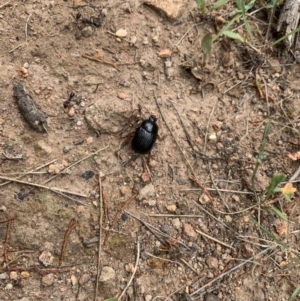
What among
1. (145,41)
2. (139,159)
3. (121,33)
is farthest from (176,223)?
(121,33)

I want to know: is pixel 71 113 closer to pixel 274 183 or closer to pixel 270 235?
pixel 274 183

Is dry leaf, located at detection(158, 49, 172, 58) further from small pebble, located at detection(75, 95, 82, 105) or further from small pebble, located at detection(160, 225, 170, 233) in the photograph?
small pebble, located at detection(160, 225, 170, 233)

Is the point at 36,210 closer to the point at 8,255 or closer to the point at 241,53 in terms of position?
the point at 8,255

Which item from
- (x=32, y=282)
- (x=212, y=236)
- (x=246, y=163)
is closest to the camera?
(x=32, y=282)

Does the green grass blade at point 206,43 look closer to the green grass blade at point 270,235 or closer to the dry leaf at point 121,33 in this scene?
the dry leaf at point 121,33

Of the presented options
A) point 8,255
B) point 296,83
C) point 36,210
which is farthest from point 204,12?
point 8,255
